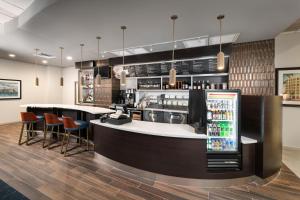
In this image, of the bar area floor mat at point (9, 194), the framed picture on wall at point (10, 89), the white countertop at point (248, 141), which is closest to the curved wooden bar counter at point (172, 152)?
the white countertop at point (248, 141)

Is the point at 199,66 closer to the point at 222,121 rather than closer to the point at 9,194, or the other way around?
the point at 222,121

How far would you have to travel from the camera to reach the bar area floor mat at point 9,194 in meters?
2.26

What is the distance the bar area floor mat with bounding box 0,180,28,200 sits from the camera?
226 cm

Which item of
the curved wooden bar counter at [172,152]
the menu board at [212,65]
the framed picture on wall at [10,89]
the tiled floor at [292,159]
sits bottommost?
the tiled floor at [292,159]

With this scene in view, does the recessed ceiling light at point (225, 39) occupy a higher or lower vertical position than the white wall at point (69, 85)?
higher

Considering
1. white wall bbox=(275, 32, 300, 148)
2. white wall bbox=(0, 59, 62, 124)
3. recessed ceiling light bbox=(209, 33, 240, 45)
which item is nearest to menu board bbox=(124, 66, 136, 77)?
recessed ceiling light bbox=(209, 33, 240, 45)

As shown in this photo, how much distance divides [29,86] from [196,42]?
27.4 feet

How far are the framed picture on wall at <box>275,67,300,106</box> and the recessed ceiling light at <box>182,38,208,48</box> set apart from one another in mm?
2141

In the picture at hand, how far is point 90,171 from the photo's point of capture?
3031 millimetres

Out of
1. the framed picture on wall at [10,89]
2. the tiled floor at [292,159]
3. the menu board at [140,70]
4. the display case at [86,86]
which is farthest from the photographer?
the display case at [86,86]

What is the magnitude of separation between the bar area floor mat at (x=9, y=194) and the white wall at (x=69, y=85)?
685cm

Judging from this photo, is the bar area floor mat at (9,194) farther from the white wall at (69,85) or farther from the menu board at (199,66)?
the white wall at (69,85)

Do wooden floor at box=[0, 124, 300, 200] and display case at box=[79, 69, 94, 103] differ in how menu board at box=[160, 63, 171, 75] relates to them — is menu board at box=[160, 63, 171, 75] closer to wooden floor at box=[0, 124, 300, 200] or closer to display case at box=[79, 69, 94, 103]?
wooden floor at box=[0, 124, 300, 200]

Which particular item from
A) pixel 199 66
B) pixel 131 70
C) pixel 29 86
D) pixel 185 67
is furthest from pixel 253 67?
pixel 29 86
